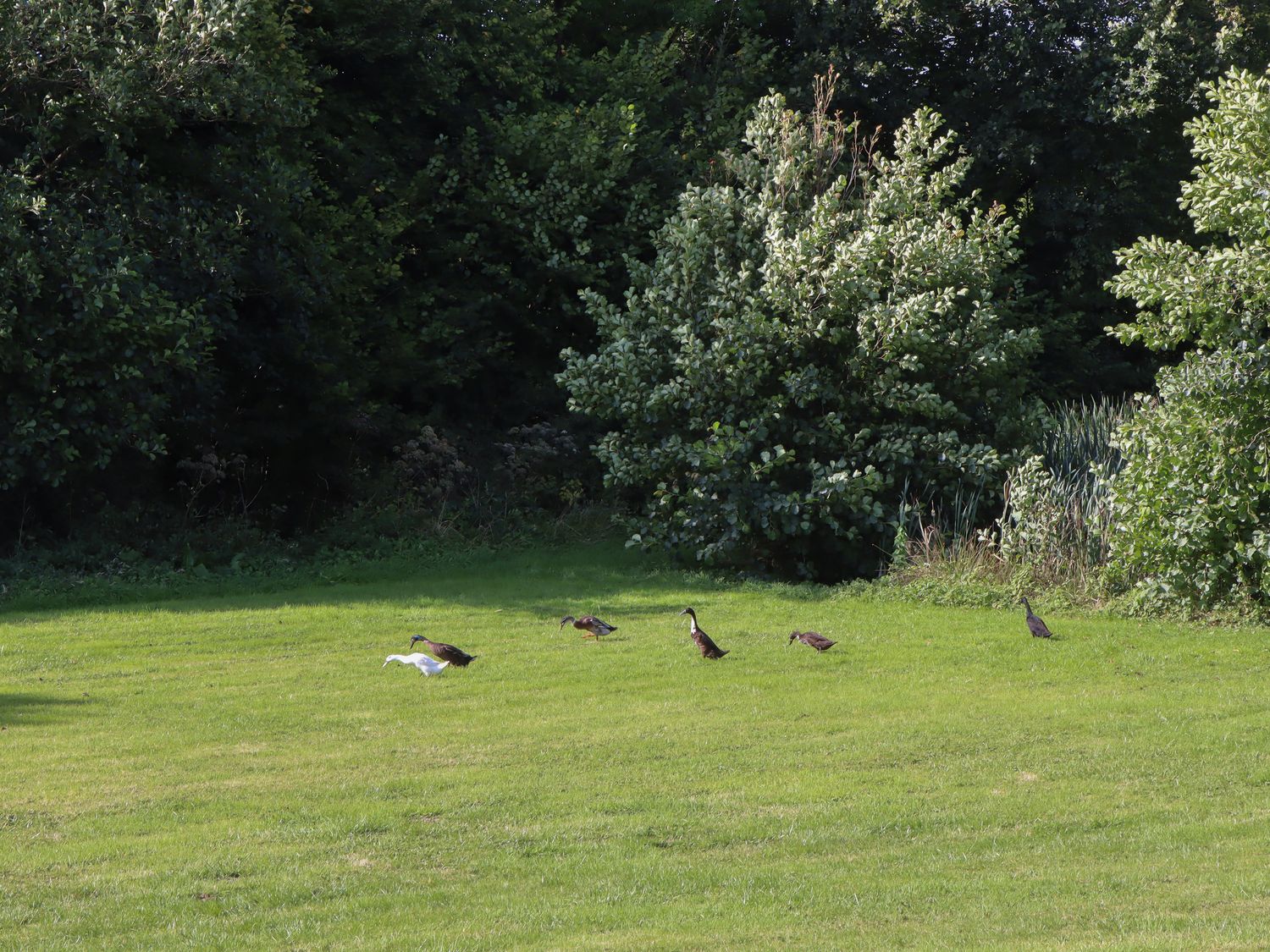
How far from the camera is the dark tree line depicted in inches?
734

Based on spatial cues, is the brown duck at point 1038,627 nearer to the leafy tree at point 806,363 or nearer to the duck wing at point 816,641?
the duck wing at point 816,641

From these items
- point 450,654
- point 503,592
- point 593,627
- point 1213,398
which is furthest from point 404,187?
point 1213,398

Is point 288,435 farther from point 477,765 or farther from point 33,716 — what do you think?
point 477,765

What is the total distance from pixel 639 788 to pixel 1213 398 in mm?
8580

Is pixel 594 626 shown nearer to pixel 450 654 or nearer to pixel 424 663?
pixel 450 654

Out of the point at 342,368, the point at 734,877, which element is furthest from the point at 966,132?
the point at 734,877

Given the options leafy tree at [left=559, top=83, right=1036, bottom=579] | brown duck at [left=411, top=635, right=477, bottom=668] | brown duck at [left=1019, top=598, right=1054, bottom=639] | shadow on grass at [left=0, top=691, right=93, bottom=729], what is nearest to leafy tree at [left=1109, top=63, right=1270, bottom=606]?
brown duck at [left=1019, top=598, right=1054, bottom=639]

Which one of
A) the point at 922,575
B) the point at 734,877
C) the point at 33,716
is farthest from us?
the point at 922,575

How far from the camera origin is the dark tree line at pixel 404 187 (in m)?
18.7

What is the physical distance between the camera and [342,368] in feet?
72.9

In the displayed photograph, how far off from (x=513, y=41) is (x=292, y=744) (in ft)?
62.7

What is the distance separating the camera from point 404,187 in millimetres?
24891

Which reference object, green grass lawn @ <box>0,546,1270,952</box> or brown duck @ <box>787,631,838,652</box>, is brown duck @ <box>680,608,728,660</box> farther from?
brown duck @ <box>787,631,838,652</box>

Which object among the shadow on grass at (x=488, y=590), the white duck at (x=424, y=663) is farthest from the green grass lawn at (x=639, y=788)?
the shadow on grass at (x=488, y=590)
